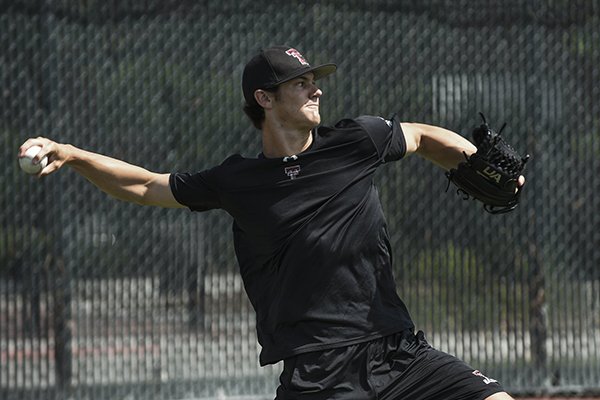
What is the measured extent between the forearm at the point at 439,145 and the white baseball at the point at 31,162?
1477 mm

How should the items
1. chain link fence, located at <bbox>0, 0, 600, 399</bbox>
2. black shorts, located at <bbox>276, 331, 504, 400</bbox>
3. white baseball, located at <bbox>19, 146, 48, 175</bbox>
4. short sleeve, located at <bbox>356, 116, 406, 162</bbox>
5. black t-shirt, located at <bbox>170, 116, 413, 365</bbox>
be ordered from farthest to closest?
chain link fence, located at <bbox>0, 0, 600, 399</bbox> < short sleeve, located at <bbox>356, 116, 406, 162</bbox> < black t-shirt, located at <bbox>170, 116, 413, 365</bbox> < black shorts, located at <bbox>276, 331, 504, 400</bbox> < white baseball, located at <bbox>19, 146, 48, 175</bbox>

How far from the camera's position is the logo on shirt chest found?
4.70 m

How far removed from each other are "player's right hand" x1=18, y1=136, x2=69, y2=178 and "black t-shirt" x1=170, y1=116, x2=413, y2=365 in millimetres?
489

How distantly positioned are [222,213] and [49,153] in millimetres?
3716

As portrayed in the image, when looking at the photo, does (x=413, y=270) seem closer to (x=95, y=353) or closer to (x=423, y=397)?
(x=95, y=353)

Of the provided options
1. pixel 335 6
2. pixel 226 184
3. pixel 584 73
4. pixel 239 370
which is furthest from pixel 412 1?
pixel 226 184

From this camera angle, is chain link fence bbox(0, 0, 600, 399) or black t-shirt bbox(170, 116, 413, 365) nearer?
black t-shirt bbox(170, 116, 413, 365)

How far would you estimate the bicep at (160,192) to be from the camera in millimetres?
4891

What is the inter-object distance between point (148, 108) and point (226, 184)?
3.49 metres

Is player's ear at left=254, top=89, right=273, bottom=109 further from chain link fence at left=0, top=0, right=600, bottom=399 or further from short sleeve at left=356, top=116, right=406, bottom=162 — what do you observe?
chain link fence at left=0, top=0, right=600, bottom=399

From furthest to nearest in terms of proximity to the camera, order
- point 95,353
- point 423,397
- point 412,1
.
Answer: point 412,1, point 95,353, point 423,397

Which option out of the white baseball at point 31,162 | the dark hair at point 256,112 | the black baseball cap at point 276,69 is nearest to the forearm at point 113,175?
the white baseball at point 31,162

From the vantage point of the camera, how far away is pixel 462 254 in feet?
27.8

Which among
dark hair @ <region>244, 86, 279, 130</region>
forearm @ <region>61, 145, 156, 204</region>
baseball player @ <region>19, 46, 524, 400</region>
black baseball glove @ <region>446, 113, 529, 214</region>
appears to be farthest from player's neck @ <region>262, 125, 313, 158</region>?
black baseball glove @ <region>446, 113, 529, 214</region>
